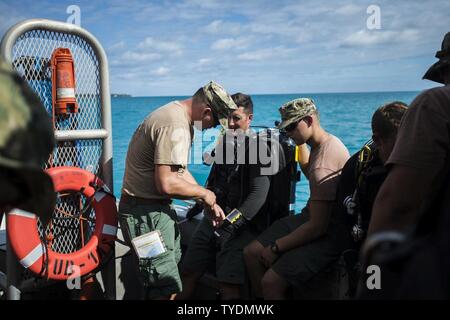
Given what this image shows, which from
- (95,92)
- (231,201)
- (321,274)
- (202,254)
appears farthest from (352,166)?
(95,92)

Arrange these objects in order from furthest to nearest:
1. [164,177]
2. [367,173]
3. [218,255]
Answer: [218,255], [164,177], [367,173]

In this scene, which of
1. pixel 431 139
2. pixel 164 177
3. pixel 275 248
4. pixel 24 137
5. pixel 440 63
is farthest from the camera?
pixel 275 248

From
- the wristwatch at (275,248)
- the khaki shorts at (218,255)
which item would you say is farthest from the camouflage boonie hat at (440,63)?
the khaki shorts at (218,255)

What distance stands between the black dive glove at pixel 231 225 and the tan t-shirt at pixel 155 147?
1.28ft

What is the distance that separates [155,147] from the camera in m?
2.49

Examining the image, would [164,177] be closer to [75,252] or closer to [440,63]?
[75,252]

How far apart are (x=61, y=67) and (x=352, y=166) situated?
1.71 meters

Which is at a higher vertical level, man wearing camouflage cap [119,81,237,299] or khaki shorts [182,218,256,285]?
man wearing camouflage cap [119,81,237,299]

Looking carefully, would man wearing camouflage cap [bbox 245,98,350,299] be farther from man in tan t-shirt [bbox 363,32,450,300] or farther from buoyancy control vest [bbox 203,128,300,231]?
man in tan t-shirt [bbox 363,32,450,300]

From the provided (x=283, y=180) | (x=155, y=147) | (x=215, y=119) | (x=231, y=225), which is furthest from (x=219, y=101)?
(x=231, y=225)

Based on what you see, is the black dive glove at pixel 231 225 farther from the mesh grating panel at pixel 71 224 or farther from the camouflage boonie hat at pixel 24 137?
the camouflage boonie hat at pixel 24 137

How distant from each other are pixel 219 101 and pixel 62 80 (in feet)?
3.01

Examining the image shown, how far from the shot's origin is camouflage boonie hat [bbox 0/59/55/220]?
890mm

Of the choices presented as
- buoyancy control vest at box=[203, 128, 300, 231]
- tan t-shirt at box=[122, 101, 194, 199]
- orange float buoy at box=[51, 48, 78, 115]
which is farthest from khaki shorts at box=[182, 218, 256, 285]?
orange float buoy at box=[51, 48, 78, 115]
